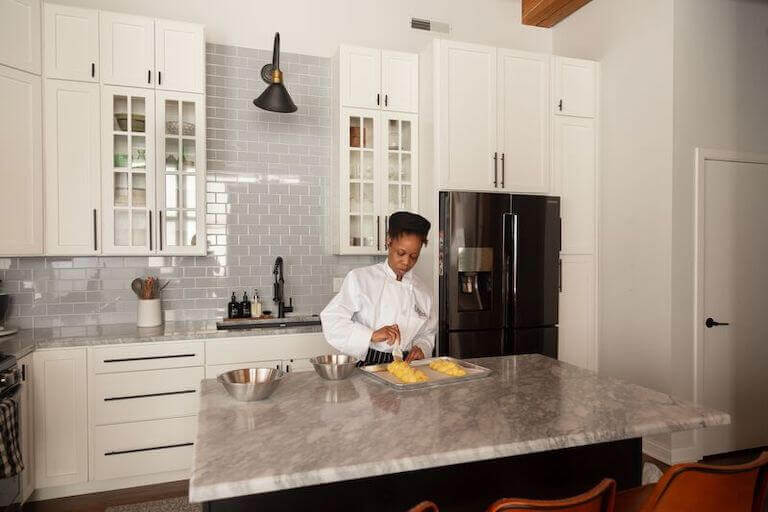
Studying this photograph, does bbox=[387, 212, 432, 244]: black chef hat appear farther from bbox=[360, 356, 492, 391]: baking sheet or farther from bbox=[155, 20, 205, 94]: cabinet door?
bbox=[155, 20, 205, 94]: cabinet door

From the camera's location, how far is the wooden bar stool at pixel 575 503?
1266 mm

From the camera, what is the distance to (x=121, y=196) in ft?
12.2

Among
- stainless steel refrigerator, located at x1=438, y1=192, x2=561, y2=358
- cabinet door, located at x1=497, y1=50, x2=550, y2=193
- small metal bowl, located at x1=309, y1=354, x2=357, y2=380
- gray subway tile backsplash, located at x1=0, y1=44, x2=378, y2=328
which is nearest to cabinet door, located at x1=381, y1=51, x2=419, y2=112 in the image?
gray subway tile backsplash, located at x1=0, y1=44, x2=378, y2=328

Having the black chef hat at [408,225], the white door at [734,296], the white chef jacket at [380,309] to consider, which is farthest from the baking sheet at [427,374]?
the white door at [734,296]

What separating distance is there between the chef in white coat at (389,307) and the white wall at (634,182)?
81.1 inches

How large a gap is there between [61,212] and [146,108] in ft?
2.97

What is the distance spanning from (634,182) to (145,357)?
383cm

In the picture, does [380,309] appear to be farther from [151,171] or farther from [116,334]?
[151,171]

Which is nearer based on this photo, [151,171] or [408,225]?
[408,225]

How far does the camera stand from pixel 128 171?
12.1 feet

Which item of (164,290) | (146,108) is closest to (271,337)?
(164,290)

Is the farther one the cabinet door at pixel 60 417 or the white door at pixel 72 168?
the white door at pixel 72 168

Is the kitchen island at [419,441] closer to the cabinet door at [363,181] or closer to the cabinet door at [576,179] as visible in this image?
the cabinet door at [363,181]

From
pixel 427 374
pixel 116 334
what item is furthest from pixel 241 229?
pixel 427 374
